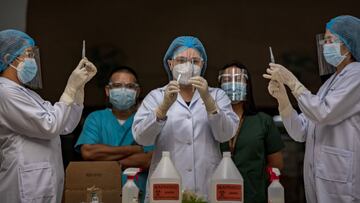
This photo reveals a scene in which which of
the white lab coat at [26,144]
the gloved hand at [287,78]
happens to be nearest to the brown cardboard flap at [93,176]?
the white lab coat at [26,144]

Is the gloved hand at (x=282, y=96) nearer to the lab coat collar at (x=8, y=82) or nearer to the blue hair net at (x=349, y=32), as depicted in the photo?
the blue hair net at (x=349, y=32)

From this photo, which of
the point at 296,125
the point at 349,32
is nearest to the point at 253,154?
the point at 296,125

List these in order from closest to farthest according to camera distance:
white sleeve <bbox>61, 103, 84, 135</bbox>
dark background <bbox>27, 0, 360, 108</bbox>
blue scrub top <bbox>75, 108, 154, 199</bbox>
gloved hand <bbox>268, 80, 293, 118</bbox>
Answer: gloved hand <bbox>268, 80, 293, 118</bbox> < white sleeve <bbox>61, 103, 84, 135</bbox> < blue scrub top <bbox>75, 108, 154, 199</bbox> < dark background <bbox>27, 0, 360, 108</bbox>

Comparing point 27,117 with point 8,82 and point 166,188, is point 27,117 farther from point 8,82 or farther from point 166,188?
point 166,188

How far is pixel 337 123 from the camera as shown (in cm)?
268

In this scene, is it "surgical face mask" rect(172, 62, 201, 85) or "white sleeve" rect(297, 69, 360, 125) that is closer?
"white sleeve" rect(297, 69, 360, 125)

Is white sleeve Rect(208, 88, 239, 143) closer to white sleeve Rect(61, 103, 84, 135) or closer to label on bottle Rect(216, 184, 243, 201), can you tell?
label on bottle Rect(216, 184, 243, 201)

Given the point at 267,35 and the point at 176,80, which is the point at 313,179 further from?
the point at 267,35

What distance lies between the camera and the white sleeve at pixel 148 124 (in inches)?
103

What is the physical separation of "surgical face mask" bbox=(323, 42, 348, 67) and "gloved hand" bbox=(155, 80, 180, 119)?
0.82 meters

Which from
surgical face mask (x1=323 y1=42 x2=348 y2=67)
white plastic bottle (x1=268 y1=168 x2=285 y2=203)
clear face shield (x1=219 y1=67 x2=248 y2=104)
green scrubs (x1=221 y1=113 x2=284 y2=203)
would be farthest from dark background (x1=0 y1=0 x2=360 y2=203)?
white plastic bottle (x1=268 y1=168 x2=285 y2=203)

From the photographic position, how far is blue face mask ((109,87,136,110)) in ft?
11.2

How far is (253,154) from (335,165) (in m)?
0.71

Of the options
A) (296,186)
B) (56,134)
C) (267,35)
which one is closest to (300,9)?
(267,35)
